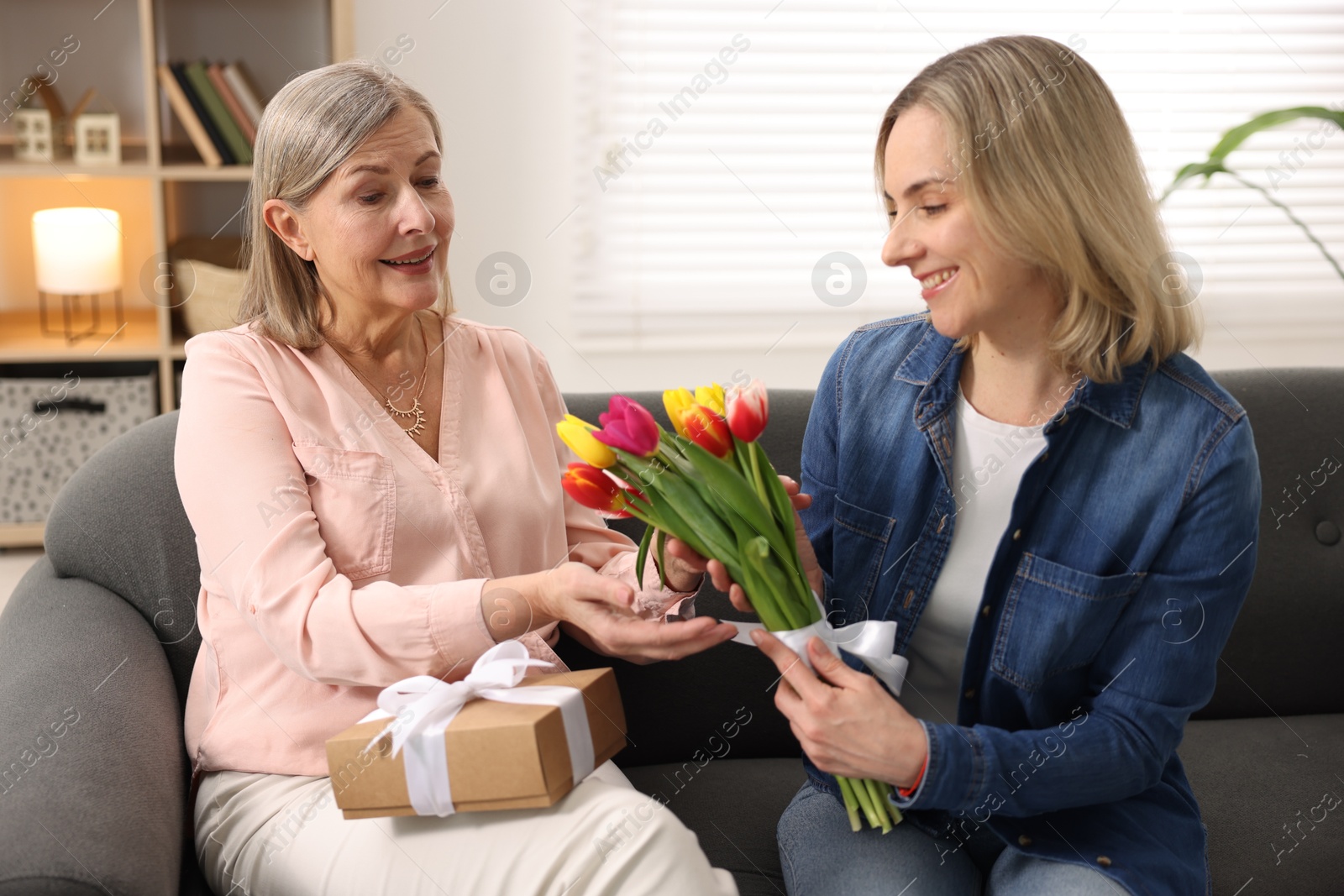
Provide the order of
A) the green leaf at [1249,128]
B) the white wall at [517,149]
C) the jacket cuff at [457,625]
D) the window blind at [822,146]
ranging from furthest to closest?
the window blind at [822,146], the white wall at [517,149], the green leaf at [1249,128], the jacket cuff at [457,625]

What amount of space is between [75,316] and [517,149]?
1.39 m

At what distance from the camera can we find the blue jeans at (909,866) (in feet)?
3.95

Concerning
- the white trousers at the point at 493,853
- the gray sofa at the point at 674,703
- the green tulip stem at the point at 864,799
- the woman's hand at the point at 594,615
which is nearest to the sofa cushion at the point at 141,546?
the gray sofa at the point at 674,703

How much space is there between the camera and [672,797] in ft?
5.29

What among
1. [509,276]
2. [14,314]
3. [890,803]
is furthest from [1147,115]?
[14,314]

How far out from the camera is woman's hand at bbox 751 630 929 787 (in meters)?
1.14

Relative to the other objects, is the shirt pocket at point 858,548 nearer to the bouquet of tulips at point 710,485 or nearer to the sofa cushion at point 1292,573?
the bouquet of tulips at point 710,485

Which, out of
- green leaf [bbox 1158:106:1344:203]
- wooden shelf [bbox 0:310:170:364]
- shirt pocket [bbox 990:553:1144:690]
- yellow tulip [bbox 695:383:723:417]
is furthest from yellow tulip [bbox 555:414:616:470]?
wooden shelf [bbox 0:310:170:364]

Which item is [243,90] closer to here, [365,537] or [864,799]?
[365,537]

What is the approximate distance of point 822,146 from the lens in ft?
11.0

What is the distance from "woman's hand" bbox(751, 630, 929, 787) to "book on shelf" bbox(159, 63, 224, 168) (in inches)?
96.7

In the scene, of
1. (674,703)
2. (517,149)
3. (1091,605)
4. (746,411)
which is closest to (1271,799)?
(1091,605)

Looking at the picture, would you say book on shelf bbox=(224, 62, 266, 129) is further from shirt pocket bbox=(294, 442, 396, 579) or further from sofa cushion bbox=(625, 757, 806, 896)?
sofa cushion bbox=(625, 757, 806, 896)

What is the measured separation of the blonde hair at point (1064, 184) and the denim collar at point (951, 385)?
0.07 feet
